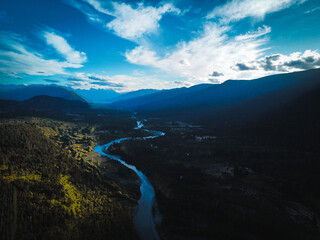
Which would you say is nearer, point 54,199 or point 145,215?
point 54,199

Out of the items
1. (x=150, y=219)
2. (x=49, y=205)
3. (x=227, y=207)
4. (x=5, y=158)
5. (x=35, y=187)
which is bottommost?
(x=150, y=219)

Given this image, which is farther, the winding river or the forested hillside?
the winding river

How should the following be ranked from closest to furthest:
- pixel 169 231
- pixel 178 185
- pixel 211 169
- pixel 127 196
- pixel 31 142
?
pixel 169 231
pixel 127 196
pixel 178 185
pixel 31 142
pixel 211 169

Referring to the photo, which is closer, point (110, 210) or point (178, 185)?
point (110, 210)

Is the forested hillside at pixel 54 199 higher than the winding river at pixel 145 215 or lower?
higher

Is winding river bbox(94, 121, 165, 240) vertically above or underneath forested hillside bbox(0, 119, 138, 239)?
underneath

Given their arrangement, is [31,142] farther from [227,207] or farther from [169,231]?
[227,207]

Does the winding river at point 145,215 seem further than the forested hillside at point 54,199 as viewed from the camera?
Yes

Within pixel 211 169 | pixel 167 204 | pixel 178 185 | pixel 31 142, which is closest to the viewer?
pixel 167 204

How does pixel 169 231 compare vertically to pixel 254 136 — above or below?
below

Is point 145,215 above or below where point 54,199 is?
below

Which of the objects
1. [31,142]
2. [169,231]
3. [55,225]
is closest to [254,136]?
[169,231]
